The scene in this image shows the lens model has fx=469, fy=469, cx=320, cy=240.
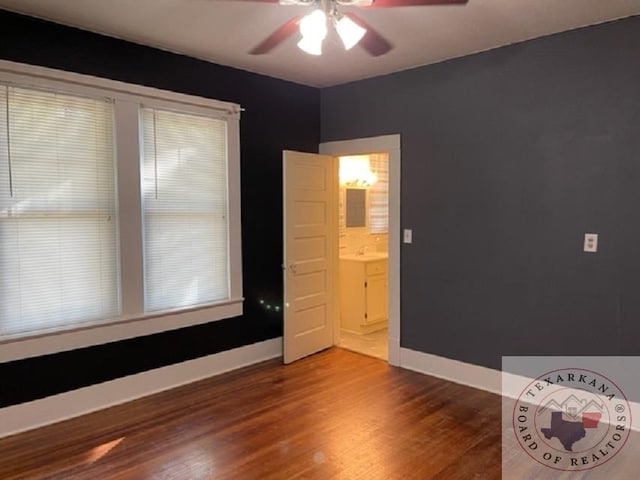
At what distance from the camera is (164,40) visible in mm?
3305

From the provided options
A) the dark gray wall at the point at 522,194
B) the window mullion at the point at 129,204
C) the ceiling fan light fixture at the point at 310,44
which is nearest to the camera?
the ceiling fan light fixture at the point at 310,44

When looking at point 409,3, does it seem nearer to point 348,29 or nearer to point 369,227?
point 348,29

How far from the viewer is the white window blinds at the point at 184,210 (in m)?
3.48

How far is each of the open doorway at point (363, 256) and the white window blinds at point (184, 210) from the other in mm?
1405

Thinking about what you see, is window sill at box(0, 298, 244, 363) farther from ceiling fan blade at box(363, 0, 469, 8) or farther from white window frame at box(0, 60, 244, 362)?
ceiling fan blade at box(363, 0, 469, 8)

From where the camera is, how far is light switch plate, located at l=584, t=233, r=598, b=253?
122 inches

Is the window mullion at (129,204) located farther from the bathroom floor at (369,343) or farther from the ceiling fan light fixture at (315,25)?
the bathroom floor at (369,343)

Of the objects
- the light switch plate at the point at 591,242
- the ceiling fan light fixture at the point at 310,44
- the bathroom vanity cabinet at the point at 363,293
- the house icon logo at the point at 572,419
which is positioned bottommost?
the house icon logo at the point at 572,419

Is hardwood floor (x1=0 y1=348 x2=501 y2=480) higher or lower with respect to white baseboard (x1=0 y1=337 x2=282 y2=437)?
lower

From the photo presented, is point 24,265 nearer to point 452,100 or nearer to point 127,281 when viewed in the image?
point 127,281

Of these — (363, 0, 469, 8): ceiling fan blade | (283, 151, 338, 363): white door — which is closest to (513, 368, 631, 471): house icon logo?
(283, 151, 338, 363): white door

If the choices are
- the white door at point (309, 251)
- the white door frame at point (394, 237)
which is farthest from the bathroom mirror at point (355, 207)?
the white door frame at point (394, 237)

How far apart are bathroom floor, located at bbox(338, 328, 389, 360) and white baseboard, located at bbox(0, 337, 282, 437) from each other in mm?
833

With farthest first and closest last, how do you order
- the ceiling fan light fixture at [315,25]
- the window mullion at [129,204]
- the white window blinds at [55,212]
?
the window mullion at [129,204] → the white window blinds at [55,212] → the ceiling fan light fixture at [315,25]
